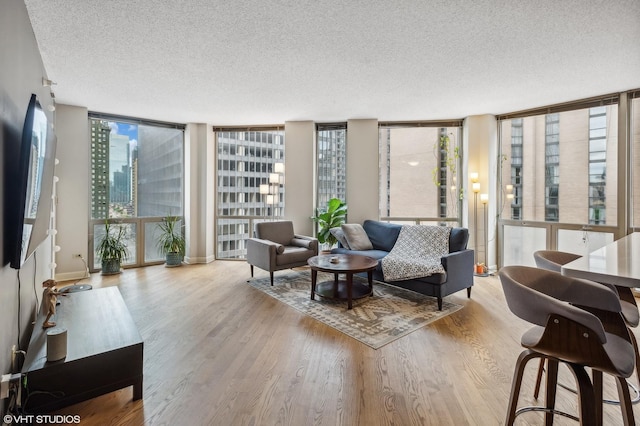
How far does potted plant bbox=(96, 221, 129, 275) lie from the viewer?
16.7 ft

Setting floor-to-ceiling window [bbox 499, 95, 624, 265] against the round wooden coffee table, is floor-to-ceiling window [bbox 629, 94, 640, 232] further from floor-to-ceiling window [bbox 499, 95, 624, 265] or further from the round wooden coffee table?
the round wooden coffee table

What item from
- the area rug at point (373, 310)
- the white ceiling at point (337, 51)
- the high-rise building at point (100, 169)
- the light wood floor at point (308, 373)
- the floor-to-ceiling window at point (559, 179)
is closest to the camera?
the light wood floor at point (308, 373)

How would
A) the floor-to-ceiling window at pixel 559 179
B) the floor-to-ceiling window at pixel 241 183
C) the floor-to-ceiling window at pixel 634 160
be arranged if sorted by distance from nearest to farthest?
the floor-to-ceiling window at pixel 634 160
the floor-to-ceiling window at pixel 559 179
the floor-to-ceiling window at pixel 241 183

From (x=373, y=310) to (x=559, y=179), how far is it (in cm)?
352

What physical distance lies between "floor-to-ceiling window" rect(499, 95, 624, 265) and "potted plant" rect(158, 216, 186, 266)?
18.6 ft

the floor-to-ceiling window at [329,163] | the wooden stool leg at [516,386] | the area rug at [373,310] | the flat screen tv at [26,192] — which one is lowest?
the area rug at [373,310]

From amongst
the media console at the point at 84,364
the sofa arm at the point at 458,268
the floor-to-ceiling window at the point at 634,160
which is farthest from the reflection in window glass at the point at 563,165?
the media console at the point at 84,364

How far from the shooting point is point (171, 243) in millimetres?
5773

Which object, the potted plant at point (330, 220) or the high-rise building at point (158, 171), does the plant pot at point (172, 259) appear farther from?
the potted plant at point (330, 220)

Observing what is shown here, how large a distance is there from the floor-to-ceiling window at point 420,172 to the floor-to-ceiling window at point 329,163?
72 centimetres

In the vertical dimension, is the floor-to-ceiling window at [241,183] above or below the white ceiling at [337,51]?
below

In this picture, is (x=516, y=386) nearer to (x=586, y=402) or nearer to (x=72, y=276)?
(x=586, y=402)

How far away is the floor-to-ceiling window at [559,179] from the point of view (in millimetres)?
4273

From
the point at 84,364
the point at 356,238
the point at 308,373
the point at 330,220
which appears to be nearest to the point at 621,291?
the point at 308,373
